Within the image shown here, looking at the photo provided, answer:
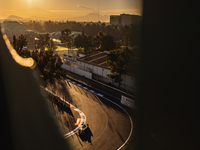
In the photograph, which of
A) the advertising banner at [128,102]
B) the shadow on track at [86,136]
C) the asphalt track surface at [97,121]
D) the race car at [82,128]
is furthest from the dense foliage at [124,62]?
the shadow on track at [86,136]

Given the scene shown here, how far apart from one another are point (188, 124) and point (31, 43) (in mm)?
118010

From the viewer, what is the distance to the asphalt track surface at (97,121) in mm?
21391

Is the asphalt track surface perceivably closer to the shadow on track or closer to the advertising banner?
the shadow on track

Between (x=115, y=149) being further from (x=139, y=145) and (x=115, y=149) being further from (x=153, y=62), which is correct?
(x=153, y=62)

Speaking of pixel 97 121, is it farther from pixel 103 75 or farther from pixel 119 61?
pixel 103 75

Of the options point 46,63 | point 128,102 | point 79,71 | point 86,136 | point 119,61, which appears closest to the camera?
point 86,136

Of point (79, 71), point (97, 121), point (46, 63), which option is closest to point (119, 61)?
point (46, 63)

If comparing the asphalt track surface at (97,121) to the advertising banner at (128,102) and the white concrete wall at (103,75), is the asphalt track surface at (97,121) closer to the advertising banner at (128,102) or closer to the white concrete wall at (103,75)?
the advertising banner at (128,102)

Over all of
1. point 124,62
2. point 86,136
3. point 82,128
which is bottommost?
point 86,136

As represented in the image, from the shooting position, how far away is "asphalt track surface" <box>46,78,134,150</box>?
70.2 ft

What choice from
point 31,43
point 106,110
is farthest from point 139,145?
point 31,43

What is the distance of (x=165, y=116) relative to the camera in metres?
29.9

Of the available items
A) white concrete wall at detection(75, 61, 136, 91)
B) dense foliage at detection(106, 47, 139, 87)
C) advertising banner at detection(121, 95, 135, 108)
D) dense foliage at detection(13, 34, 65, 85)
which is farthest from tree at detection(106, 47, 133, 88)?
dense foliage at detection(13, 34, 65, 85)

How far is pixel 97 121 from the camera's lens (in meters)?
26.7
